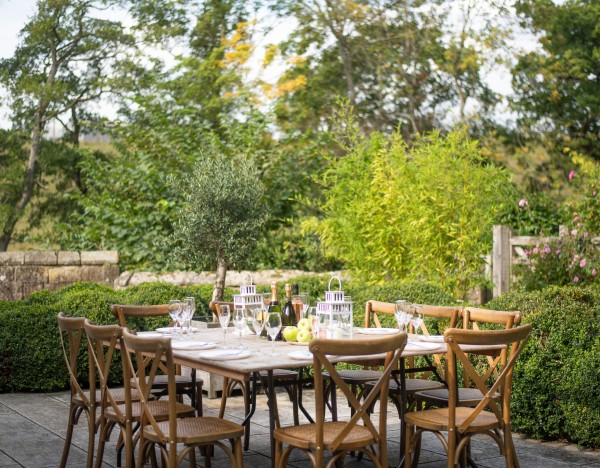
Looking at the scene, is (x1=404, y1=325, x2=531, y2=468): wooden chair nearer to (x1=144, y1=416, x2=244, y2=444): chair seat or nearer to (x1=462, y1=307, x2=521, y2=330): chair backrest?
(x1=462, y1=307, x2=521, y2=330): chair backrest

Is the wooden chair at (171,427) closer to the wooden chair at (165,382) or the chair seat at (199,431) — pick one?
the chair seat at (199,431)

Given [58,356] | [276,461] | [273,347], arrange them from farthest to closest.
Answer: [58,356], [273,347], [276,461]

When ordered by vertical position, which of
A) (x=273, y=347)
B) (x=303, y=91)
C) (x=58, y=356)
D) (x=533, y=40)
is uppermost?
(x=533, y=40)

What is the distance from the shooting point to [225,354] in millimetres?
3902

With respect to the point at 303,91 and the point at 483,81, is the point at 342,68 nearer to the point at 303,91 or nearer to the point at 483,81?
the point at 303,91

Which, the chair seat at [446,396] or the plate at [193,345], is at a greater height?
the plate at [193,345]

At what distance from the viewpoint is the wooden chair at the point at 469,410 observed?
3.74 meters

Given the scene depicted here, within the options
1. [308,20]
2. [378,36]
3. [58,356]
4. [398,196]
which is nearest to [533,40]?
[378,36]

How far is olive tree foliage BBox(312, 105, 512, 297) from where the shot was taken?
344 inches

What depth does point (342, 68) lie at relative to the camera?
60.0 ft

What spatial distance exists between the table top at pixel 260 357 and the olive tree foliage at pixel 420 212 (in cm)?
435

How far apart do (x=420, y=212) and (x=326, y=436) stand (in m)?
5.39

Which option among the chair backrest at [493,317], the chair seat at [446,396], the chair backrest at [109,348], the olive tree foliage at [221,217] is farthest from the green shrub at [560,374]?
the olive tree foliage at [221,217]

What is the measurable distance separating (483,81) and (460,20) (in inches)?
58.6
